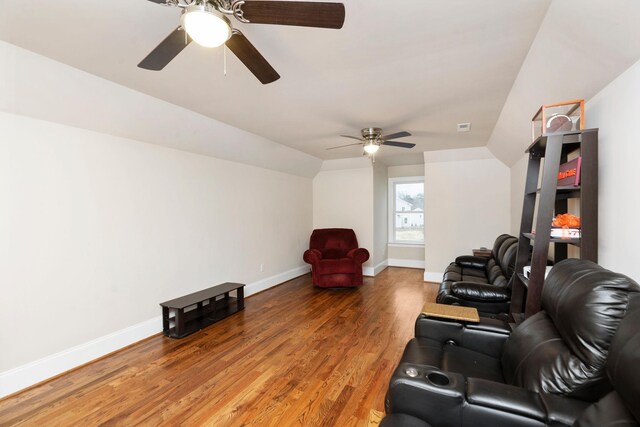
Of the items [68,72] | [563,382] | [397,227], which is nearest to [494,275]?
[563,382]

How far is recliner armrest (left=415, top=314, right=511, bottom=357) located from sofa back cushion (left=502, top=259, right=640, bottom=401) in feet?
0.90

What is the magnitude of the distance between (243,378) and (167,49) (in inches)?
93.5

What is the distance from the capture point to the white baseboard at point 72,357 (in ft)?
7.21

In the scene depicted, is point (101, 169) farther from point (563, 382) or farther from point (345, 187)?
point (345, 187)

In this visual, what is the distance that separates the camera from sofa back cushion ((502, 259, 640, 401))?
1107mm

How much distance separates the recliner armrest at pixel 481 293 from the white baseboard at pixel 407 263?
3.74 metres

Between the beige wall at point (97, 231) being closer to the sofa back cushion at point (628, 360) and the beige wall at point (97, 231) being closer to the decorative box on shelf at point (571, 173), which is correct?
the sofa back cushion at point (628, 360)

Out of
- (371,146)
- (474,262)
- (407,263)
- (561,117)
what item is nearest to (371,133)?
(371,146)

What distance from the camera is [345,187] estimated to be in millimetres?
6160

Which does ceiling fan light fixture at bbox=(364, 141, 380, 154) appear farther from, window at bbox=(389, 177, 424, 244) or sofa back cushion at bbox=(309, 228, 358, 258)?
window at bbox=(389, 177, 424, 244)

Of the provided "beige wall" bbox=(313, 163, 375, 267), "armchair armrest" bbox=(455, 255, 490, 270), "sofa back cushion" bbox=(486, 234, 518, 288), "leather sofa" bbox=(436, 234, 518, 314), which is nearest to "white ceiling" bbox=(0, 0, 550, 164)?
"sofa back cushion" bbox=(486, 234, 518, 288)

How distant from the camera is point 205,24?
1248 millimetres

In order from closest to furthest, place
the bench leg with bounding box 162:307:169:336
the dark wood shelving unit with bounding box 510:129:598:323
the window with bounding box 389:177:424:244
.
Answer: the dark wood shelving unit with bounding box 510:129:598:323 < the bench leg with bounding box 162:307:169:336 < the window with bounding box 389:177:424:244

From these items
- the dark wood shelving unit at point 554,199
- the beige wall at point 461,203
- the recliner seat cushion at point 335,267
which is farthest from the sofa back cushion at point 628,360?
the beige wall at point 461,203
